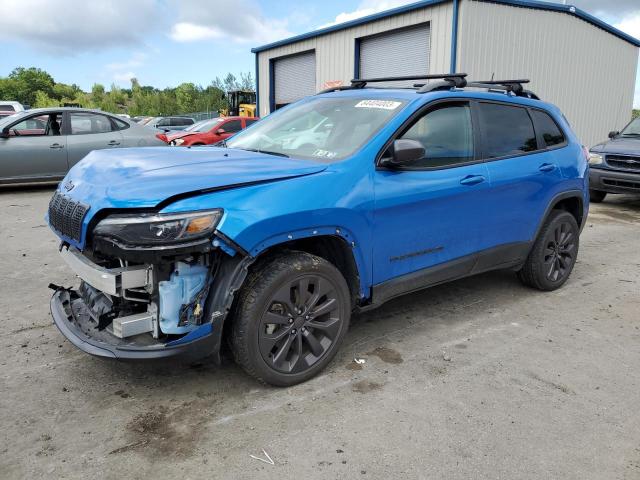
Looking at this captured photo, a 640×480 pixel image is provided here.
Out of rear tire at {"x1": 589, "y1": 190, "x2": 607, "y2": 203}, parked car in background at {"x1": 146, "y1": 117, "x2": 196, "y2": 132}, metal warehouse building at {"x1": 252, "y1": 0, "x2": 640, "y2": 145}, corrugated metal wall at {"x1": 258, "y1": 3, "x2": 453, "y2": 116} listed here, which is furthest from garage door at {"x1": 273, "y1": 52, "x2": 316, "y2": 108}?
rear tire at {"x1": 589, "y1": 190, "x2": 607, "y2": 203}

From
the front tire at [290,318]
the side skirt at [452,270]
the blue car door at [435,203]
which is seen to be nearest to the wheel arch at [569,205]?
the side skirt at [452,270]

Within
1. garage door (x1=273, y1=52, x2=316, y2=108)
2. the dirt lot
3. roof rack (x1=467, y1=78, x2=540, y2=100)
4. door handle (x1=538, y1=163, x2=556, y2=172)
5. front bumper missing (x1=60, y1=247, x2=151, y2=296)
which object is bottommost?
the dirt lot

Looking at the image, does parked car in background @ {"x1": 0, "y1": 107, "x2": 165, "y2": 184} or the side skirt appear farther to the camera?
parked car in background @ {"x1": 0, "y1": 107, "x2": 165, "y2": 184}

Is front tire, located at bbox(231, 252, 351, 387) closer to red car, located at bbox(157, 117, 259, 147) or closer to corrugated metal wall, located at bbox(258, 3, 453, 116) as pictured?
red car, located at bbox(157, 117, 259, 147)

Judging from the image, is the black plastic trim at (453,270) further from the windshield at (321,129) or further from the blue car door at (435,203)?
the windshield at (321,129)

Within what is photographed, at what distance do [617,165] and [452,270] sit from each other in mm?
7215

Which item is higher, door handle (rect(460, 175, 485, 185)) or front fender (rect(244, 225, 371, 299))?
door handle (rect(460, 175, 485, 185))

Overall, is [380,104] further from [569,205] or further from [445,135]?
[569,205]

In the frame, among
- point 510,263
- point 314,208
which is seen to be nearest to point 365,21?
point 510,263

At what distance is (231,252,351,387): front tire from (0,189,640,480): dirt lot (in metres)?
0.17

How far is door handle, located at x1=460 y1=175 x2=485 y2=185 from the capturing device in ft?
12.8

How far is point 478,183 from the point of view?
157 inches

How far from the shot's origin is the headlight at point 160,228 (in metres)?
2.62

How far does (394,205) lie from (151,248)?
1.55m
